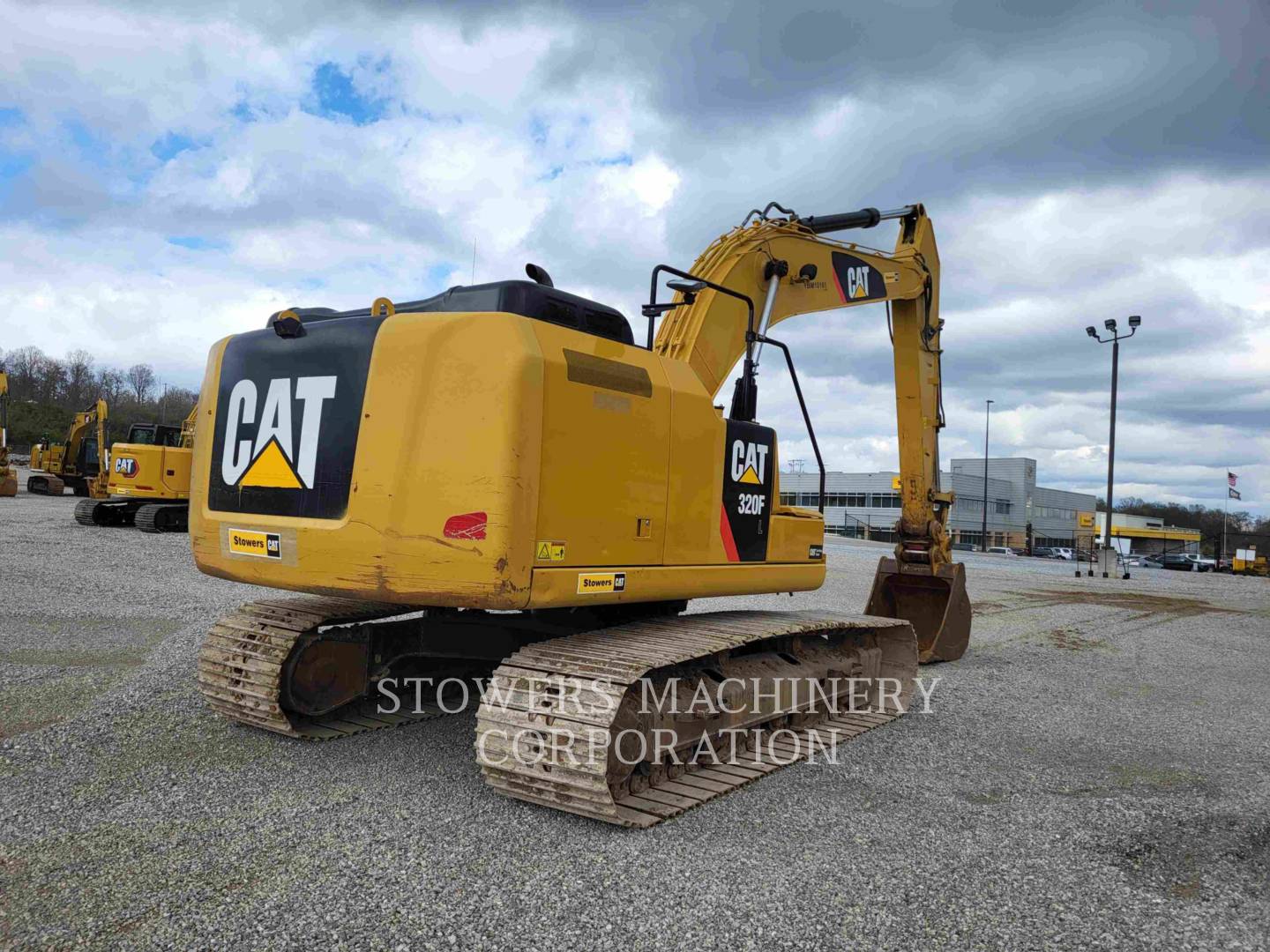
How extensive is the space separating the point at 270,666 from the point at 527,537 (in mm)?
2088

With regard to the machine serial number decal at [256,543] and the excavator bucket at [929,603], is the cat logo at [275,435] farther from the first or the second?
the excavator bucket at [929,603]

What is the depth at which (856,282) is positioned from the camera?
852cm

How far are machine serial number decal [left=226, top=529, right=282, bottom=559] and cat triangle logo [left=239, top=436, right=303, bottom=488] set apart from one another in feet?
0.82

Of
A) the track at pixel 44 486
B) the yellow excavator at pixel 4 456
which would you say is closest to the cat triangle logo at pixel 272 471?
the yellow excavator at pixel 4 456

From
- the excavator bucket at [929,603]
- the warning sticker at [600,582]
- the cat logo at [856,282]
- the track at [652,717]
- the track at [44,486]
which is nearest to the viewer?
the track at [652,717]

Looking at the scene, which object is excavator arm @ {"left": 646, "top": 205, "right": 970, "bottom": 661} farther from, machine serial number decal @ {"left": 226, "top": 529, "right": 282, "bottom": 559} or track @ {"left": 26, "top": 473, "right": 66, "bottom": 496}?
track @ {"left": 26, "top": 473, "right": 66, "bottom": 496}

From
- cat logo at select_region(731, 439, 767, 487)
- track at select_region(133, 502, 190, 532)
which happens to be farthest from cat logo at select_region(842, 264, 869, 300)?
track at select_region(133, 502, 190, 532)

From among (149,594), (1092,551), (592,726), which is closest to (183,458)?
(149,594)

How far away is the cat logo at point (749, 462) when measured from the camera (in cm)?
562

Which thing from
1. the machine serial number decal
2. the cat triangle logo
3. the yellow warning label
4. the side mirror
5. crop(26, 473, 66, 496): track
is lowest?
crop(26, 473, 66, 496): track

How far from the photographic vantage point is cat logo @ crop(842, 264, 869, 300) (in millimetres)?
8422

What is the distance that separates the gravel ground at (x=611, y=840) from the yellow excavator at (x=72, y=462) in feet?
96.6

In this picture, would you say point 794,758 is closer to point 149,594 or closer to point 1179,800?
point 1179,800

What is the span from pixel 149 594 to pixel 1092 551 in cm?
2986
